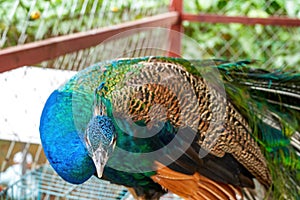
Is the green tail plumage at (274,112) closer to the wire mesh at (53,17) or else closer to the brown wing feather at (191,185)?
the brown wing feather at (191,185)

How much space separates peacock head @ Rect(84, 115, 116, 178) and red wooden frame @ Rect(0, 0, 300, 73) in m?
0.33

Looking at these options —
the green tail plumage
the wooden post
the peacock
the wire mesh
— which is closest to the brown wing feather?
the peacock

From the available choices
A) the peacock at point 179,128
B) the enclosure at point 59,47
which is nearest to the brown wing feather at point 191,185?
the peacock at point 179,128

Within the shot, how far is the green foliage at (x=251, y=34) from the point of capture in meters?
3.58

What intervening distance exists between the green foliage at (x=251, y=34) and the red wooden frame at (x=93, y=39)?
550mm

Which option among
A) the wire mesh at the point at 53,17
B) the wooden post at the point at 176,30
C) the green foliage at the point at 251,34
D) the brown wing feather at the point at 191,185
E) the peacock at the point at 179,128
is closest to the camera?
the peacock at the point at 179,128

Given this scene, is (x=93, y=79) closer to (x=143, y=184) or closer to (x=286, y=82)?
Answer: (x=143, y=184)

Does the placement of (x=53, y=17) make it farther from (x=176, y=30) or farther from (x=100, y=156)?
(x=176, y=30)

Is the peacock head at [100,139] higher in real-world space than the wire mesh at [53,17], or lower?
lower

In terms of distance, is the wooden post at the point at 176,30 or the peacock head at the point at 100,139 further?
the wooden post at the point at 176,30

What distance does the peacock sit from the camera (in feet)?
4.90

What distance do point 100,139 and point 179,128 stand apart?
0.35 metres

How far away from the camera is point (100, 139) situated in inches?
52.2

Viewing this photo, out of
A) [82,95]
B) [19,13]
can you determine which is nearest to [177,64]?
[82,95]
